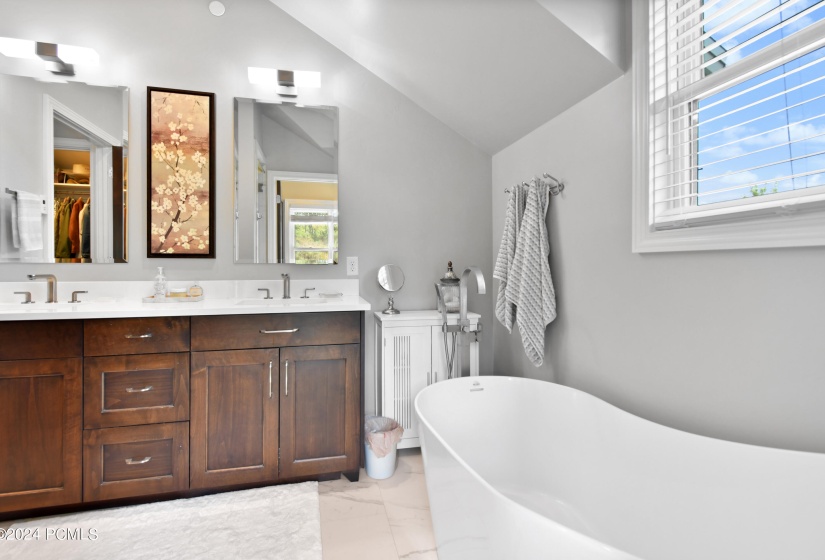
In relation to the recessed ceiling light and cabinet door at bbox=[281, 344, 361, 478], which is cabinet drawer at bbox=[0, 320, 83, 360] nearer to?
cabinet door at bbox=[281, 344, 361, 478]

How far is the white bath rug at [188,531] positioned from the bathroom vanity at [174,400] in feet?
0.27

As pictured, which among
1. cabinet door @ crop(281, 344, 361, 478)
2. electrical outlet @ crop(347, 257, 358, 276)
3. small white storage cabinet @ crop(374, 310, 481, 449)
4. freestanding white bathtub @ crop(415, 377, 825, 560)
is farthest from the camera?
electrical outlet @ crop(347, 257, 358, 276)

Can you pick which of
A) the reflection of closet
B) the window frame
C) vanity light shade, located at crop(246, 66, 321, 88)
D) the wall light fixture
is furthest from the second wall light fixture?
the window frame

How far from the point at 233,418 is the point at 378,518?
32.9 inches

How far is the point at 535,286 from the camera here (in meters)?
2.03

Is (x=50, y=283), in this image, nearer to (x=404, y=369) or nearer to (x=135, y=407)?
(x=135, y=407)

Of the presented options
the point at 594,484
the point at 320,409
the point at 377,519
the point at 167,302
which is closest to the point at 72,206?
the point at 167,302

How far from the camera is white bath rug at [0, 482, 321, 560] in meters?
1.57

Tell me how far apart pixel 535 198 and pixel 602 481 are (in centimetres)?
132

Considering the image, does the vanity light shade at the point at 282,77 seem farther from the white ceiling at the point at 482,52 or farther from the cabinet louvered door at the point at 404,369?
the cabinet louvered door at the point at 404,369

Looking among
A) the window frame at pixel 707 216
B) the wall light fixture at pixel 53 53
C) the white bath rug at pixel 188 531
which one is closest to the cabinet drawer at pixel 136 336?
the white bath rug at pixel 188 531

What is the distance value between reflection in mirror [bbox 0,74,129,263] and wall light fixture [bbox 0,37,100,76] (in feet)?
0.34

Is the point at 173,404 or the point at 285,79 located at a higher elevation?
the point at 285,79

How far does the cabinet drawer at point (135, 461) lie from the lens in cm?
178
